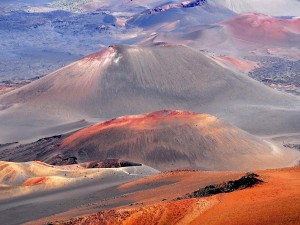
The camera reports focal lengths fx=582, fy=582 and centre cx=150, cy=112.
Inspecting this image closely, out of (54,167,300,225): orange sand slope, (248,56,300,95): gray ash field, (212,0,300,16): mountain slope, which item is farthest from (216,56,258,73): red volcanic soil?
(54,167,300,225): orange sand slope

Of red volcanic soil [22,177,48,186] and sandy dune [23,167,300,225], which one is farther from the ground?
sandy dune [23,167,300,225]

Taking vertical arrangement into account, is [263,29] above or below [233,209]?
below

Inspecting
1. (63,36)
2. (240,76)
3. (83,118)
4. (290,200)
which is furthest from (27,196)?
(63,36)

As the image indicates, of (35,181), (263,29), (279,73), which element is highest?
(35,181)

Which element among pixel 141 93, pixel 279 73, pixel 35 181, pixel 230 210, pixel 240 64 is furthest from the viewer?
pixel 240 64

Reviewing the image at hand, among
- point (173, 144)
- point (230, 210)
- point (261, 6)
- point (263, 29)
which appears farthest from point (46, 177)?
point (261, 6)

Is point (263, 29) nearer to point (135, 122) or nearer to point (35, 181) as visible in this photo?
point (135, 122)

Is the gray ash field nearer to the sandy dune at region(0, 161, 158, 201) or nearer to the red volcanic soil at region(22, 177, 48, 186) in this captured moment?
the sandy dune at region(0, 161, 158, 201)
